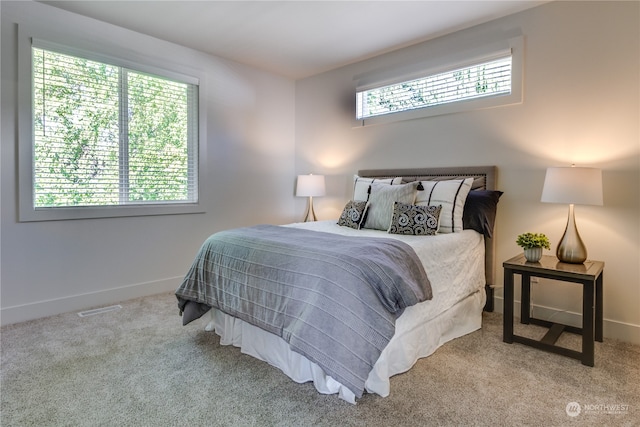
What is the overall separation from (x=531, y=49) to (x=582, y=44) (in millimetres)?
339

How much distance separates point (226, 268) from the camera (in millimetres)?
2293

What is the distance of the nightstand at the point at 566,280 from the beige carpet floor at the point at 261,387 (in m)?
0.06

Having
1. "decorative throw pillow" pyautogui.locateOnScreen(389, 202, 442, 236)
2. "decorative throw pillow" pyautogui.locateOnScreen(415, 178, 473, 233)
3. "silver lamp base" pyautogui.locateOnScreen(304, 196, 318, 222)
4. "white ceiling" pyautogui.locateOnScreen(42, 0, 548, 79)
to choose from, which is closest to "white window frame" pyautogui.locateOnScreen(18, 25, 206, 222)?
"white ceiling" pyautogui.locateOnScreen(42, 0, 548, 79)

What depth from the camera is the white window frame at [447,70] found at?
9.53 feet

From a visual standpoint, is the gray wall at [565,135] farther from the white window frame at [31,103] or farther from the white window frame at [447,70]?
the white window frame at [31,103]

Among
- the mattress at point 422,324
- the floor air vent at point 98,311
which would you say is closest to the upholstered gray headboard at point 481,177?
the mattress at point 422,324

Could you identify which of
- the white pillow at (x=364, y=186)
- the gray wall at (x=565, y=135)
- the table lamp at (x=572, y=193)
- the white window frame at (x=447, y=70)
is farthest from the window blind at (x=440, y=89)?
the table lamp at (x=572, y=193)

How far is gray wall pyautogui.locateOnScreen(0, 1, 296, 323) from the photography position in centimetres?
275

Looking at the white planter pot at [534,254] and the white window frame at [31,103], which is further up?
the white window frame at [31,103]

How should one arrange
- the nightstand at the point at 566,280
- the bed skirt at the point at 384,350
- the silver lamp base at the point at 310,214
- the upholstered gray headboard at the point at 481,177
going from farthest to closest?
the silver lamp base at the point at 310,214 < the upholstered gray headboard at the point at 481,177 < the nightstand at the point at 566,280 < the bed skirt at the point at 384,350

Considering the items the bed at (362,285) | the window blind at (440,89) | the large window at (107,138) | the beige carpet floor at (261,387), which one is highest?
the window blind at (440,89)

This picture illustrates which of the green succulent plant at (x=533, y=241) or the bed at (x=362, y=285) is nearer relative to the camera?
the bed at (x=362, y=285)

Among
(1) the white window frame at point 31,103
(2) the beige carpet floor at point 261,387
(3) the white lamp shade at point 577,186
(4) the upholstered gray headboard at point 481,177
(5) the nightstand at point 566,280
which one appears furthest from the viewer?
(4) the upholstered gray headboard at point 481,177

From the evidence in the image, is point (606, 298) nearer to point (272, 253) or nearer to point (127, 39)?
point (272, 253)
